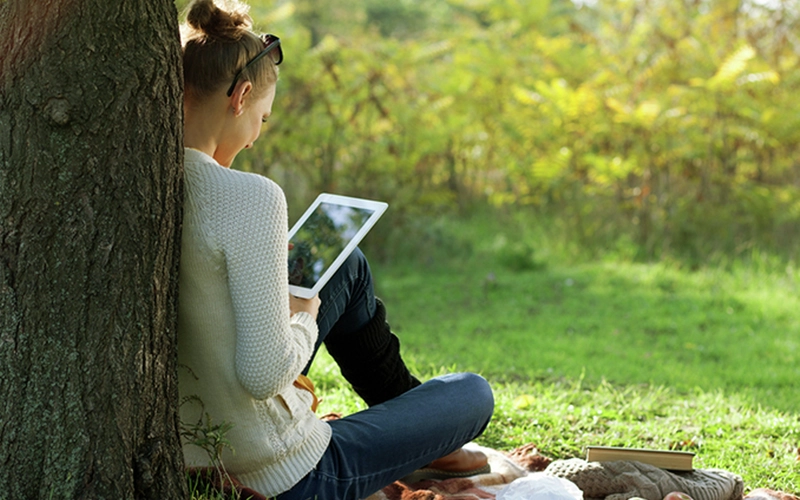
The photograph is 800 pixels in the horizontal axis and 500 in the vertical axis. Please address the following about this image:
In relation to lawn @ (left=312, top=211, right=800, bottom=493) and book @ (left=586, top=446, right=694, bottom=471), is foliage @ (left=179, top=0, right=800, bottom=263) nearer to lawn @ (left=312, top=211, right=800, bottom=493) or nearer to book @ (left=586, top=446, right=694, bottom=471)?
lawn @ (left=312, top=211, right=800, bottom=493)

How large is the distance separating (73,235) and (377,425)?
100 centimetres

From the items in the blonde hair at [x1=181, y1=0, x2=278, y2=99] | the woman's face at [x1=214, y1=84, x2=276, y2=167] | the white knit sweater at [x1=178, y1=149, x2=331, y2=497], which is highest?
the blonde hair at [x1=181, y1=0, x2=278, y2=99]

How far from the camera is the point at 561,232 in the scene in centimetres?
781

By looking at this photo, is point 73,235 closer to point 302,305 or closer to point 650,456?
point 302,305

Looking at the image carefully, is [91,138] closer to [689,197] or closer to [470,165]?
[689,197]

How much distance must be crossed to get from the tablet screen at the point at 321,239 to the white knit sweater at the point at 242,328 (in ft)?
0.49

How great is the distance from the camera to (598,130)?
779 cm

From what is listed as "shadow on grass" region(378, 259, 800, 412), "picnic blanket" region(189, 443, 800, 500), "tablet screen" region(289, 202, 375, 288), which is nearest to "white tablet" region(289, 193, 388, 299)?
"tablet screen" region(289, 202, 375, 288)

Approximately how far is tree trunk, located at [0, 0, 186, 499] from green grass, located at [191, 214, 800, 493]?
5.95ft

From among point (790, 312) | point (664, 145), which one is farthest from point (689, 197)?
point (790, 312)

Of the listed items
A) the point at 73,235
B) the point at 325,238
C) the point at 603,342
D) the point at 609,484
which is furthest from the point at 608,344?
the point at 73,235

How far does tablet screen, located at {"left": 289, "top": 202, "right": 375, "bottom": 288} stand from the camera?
2.29 meters

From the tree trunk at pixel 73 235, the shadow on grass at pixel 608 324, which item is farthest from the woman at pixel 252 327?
the shadow on grass at pixel 608 324

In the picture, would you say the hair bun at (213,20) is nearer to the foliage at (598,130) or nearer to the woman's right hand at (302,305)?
the woman's right hand at (302,305)
